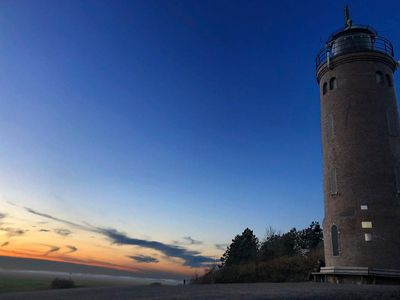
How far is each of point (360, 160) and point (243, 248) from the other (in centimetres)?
3841

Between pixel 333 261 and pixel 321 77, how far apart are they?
44.6ft

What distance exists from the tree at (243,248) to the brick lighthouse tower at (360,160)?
32986 millimetres

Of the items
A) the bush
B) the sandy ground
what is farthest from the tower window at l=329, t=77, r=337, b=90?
the bush

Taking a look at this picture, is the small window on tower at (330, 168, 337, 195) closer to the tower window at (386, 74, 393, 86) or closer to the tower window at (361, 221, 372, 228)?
the tower window at (361, 221, 372, 228)

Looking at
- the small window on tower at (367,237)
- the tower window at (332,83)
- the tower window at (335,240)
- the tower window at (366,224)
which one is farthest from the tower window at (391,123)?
the tower window at (335,240)

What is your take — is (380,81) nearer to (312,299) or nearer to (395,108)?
(395,108)

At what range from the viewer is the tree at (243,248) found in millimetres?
57216

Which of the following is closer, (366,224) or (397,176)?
(366,224)

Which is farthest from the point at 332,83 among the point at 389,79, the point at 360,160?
the point at 360,160

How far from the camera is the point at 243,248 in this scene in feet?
194

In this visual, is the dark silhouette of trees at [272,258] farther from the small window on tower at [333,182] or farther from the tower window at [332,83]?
the tower window at [332,83]

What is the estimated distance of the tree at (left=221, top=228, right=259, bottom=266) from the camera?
5722 cm

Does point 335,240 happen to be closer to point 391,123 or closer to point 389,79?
point 391,123

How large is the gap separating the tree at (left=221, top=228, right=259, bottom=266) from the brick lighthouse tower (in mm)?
32986
